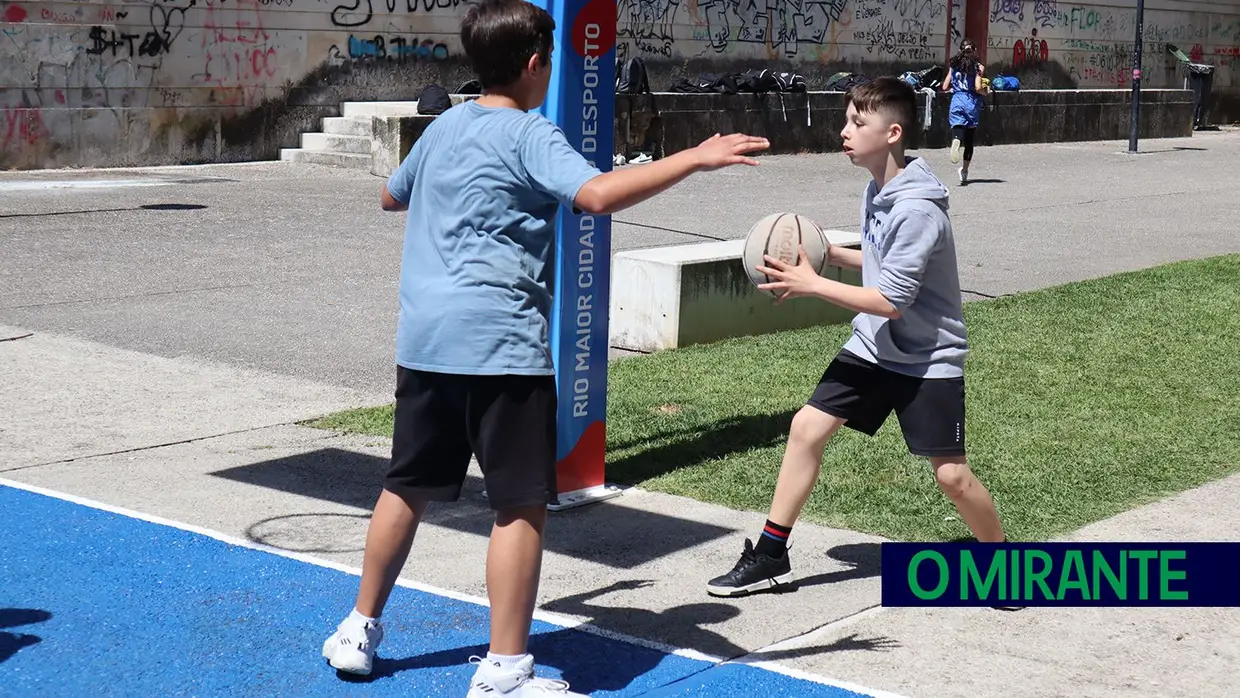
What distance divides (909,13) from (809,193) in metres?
13.9

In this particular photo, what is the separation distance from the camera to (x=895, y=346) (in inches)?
188

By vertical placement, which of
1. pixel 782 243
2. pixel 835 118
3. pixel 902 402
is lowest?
pixel 902 402

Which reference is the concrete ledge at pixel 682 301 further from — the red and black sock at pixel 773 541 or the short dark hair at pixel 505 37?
the short dark hair at pixel 505 37

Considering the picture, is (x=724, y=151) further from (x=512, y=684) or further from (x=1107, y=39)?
(x=1107, y=39)

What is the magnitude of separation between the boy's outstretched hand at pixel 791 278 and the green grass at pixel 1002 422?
5.10ft

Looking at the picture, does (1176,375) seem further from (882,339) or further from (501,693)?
(501,693)

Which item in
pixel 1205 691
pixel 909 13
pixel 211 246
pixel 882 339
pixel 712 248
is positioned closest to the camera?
pixel 1205 691

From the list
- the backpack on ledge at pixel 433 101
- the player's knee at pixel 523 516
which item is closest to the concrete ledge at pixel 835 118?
the backpack on ledge at pixel 433 101

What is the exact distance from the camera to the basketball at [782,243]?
15.4 feet

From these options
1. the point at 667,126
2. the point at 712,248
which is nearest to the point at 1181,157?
the point at 667,126

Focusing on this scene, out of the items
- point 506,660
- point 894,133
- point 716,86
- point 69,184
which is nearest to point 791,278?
point 894,133

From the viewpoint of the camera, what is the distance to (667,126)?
71.6 ft

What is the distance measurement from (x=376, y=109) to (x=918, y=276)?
55.6ft

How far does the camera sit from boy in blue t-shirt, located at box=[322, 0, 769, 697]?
12.6 ft
